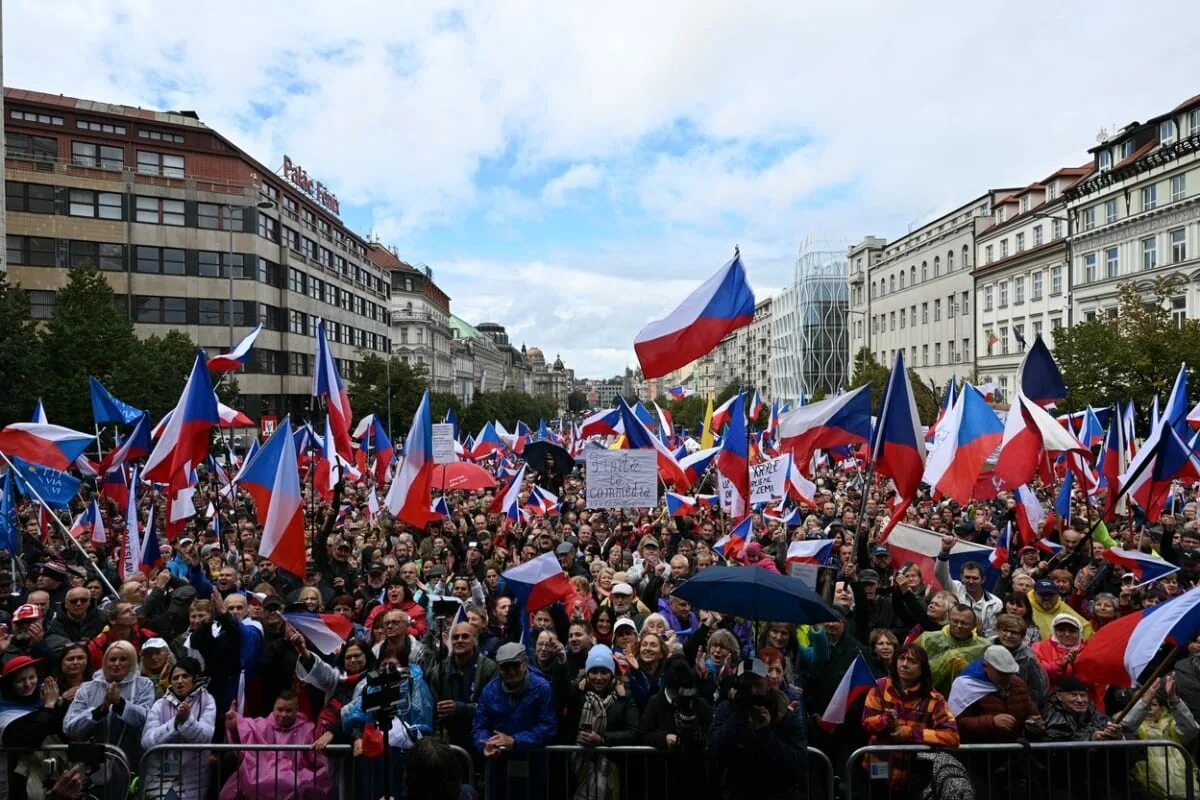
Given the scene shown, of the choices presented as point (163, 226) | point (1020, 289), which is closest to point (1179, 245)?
point (1020, 289)

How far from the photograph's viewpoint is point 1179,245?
124 ft

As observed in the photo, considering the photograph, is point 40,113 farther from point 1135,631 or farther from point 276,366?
point 1135,631

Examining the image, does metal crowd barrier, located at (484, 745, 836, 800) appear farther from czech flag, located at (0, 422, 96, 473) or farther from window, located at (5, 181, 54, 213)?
window, located at (5, 181, 54, 213)

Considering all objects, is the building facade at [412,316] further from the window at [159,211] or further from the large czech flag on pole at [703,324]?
the large czech flag on pole at [703,324]

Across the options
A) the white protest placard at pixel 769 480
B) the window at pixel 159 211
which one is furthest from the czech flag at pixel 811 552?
the window at pixel 159 211

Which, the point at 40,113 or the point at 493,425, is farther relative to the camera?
the point at 40,113

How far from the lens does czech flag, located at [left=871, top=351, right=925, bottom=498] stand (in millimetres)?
8133

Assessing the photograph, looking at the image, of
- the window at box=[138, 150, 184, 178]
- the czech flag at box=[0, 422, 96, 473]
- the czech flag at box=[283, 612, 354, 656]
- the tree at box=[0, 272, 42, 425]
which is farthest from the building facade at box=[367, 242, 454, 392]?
the czech flag at box=[283, 612, 354, 656]

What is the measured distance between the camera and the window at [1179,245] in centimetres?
3728

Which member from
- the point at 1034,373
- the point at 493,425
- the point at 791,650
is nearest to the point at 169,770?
the point at 791,650

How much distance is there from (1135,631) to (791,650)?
2218 mm

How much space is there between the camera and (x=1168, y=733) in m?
5.21

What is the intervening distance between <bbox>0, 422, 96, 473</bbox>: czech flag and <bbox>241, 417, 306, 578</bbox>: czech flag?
3.64 m

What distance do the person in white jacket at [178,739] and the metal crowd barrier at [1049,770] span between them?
3.95 meters
